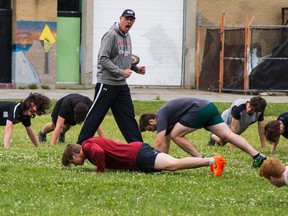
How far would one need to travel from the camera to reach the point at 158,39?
35.9 meters

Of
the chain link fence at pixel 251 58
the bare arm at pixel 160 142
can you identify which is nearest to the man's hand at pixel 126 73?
the bare arm at pixel 160 142

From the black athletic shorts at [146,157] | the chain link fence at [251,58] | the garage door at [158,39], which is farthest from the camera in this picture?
the garage door at [158,39]

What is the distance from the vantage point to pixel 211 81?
34531mm

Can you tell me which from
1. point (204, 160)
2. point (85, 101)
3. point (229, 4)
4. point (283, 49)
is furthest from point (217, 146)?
point (229, 4)

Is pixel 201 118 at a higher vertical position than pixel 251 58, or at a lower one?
lower

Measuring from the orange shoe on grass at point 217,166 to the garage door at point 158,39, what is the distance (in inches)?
933

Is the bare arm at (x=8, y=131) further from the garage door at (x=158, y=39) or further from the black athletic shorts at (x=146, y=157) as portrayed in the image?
the garage door at (x=158, y=39)

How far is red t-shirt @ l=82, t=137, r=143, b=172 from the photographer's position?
11.7m

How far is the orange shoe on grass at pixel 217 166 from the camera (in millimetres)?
11641

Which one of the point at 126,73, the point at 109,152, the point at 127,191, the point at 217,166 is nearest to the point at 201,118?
the point at 217,166

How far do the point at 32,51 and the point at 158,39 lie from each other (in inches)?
204

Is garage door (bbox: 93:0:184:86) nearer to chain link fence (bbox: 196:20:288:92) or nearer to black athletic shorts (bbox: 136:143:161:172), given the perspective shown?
chain link fence (bbox: 196:20:288:92)

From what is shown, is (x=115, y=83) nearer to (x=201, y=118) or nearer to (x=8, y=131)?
(x=201, y=118)

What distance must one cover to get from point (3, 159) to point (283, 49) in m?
20.7
